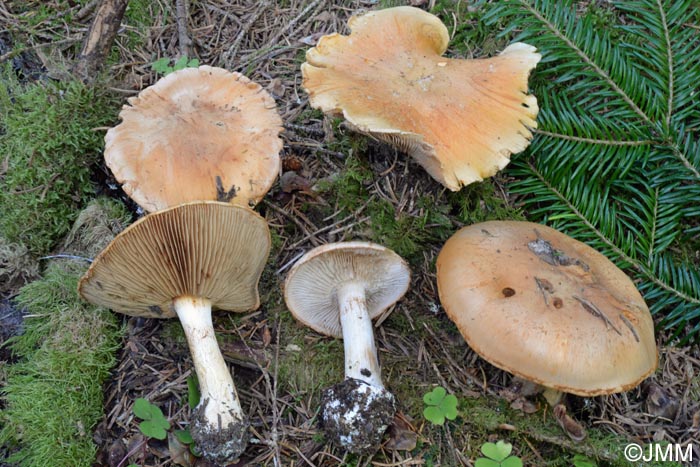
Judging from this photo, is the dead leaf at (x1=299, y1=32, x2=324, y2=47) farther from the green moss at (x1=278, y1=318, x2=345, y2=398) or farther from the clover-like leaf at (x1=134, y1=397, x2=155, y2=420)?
the clover-like leaf at (x1=134, y1=397, x2=155, y2=420)

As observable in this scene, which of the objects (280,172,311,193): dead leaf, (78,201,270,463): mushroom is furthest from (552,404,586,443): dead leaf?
(280,172,311,193): dead leaf

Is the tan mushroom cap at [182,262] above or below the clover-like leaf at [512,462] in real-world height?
above

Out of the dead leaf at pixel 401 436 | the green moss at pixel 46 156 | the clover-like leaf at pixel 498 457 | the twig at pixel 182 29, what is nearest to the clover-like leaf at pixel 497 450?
the clover-like leaf at pixel 498 457

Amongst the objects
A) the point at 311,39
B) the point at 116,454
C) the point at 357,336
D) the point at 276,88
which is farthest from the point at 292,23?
the point at 116,454

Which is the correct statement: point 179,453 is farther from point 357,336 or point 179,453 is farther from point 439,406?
point 439,406

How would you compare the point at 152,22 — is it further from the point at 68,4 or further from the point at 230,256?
the point at 230,256

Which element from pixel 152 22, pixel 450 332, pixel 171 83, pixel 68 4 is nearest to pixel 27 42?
pixel 68 4

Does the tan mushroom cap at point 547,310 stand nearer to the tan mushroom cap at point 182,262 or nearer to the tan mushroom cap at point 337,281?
the tan mushroom cap at point 337,281
